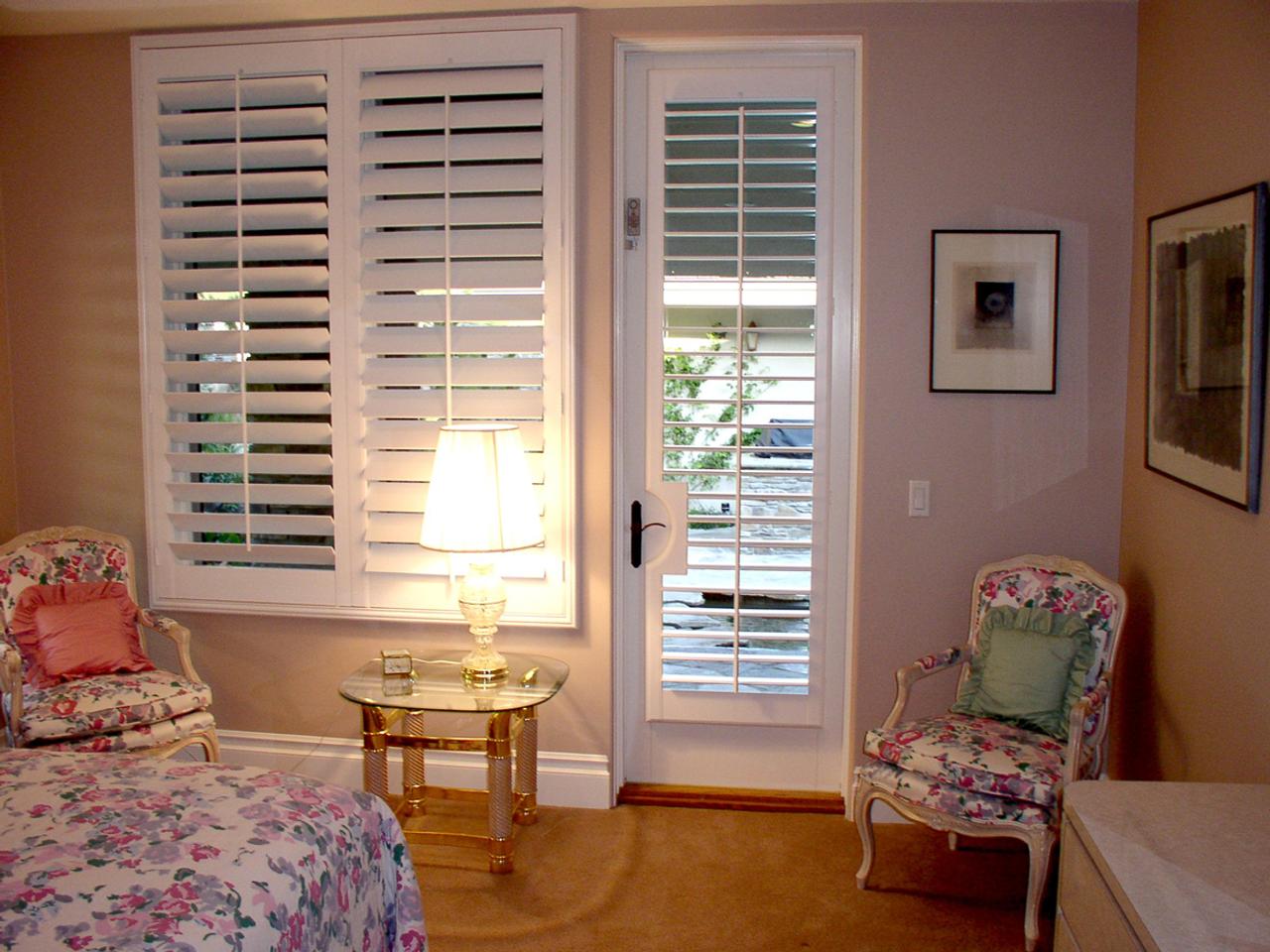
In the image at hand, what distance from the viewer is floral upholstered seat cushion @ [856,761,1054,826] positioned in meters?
2.67

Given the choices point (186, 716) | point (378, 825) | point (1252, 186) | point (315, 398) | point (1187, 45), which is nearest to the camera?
point (378, 825)

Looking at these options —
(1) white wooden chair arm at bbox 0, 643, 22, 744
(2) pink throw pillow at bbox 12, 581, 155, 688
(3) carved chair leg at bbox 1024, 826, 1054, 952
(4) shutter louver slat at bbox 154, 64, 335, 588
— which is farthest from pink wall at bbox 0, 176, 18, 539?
(3) carved chair leg at bbox 1024, 826, 1054, 952

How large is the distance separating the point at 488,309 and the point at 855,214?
1.25 m

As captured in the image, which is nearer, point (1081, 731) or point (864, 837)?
point (1081, 731)

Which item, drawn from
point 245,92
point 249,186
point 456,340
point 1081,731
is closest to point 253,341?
point 249,186

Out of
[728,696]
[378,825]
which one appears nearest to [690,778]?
[728,696]

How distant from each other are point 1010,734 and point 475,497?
1669mm

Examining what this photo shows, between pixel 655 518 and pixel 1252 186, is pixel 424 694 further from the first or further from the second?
pixel 1252 186

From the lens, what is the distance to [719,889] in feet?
9.82

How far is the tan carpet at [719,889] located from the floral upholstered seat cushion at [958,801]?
0.34 m

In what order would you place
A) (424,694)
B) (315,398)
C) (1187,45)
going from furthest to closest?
1. (315,398)
2. (424,694)
3. (1187,45)

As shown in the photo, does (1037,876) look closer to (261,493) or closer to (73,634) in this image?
(261,493)

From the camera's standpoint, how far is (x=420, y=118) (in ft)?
11.2

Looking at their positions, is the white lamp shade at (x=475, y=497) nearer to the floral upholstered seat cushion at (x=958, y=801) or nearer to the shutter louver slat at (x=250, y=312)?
the shutter louver slat at (x=250, y=312)
